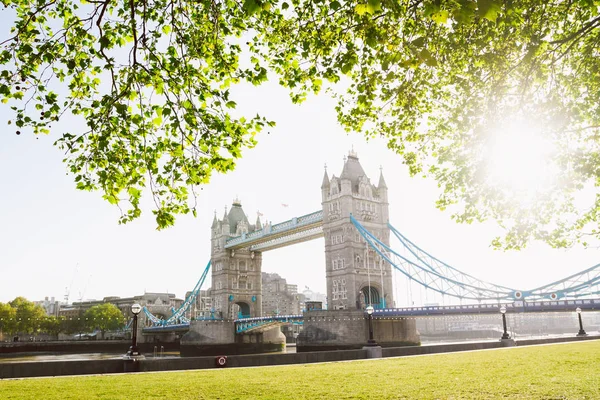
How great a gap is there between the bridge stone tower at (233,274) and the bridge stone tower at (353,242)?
2193 cm

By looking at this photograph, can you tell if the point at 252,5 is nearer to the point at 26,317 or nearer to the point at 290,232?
the point at 290,232

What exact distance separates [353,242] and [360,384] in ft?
133

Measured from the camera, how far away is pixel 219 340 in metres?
52.9

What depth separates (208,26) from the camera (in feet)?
26.1

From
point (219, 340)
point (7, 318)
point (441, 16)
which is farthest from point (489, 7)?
point (7, 318)

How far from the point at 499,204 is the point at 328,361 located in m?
8.05

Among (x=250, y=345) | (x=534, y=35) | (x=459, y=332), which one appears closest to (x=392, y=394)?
(x=534, y=35)

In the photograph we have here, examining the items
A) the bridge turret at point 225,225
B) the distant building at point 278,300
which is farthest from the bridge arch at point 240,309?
the distant building at point 278,300

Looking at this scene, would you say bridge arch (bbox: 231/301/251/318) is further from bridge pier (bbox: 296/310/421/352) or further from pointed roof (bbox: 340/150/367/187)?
bridge pier (bbox: 296/310/421/352)

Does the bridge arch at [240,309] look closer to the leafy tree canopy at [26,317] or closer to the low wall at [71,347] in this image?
the low wall at [71,347]

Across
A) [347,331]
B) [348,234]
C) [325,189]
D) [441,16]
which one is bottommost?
[347,331]

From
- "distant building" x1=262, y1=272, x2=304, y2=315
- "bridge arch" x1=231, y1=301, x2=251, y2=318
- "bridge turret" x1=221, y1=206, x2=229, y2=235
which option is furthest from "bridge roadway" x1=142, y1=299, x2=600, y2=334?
"distant building" x1=262, y1=272, x2=304, y2=315

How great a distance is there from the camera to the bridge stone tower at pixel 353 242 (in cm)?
4875

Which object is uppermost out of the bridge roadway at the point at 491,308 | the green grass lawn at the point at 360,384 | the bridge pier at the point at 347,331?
the bridge roadway at the point at 491,308
